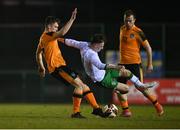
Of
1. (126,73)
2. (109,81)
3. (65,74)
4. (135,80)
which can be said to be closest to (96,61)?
(109,81)

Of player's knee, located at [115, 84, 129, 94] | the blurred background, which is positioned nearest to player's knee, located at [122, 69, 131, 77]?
player's knee, located at [115, 84, 129, 94]

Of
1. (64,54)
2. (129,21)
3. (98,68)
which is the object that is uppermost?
(129,21)

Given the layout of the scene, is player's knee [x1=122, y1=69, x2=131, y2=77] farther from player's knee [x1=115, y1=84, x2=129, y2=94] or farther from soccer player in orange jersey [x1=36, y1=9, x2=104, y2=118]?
soccer player in orange jersey [x1=36, y1=9, x2=104, y2=118]

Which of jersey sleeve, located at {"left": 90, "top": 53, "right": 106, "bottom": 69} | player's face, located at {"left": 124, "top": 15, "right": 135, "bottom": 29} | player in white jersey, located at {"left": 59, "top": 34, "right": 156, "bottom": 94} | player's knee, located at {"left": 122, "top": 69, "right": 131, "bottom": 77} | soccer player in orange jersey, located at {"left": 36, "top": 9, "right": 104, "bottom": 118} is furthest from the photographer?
Result: player's face, located at {"left": 124, "top": 15, "right": 135, "bottom": 29}

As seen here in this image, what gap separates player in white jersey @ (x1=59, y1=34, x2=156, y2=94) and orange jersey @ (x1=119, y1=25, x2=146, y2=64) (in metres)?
0.67

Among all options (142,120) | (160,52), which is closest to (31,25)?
(160,52)

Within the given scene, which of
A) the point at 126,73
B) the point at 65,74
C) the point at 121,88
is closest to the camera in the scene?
the point at 65,74

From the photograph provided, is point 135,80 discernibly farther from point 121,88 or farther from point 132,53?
point 132,53

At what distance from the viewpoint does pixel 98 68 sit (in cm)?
1499

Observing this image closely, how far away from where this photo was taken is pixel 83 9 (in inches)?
1217

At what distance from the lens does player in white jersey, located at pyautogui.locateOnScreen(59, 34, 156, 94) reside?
49.4 ft

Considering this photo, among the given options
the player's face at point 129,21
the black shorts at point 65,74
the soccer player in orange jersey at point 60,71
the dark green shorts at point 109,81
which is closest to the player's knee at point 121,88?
the dark green shorts at point 109,81

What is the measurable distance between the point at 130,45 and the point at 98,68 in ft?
4.97

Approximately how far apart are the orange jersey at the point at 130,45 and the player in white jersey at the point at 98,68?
2.19 feet
